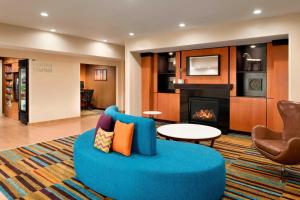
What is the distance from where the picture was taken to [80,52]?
699 centimetres

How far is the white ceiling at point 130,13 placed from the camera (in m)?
4.05

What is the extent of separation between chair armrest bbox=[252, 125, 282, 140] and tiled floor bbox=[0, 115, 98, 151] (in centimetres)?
431

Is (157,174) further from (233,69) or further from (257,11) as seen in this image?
(233,69)

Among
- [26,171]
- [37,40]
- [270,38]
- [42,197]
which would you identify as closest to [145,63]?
[37,40]

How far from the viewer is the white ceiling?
4055mm

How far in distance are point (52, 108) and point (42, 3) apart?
4.48m

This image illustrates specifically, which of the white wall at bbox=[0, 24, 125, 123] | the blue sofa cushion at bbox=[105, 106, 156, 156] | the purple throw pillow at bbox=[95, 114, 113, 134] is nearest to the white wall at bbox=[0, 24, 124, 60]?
the white wall at bbox=[0, 24, 125, 123]

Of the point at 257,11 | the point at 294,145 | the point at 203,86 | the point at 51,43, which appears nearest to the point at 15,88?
the point at 51,43

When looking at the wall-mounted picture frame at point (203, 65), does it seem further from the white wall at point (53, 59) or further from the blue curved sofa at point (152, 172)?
the blue curved sofa at point (152, 172)

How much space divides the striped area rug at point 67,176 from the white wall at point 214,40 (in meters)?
1.98

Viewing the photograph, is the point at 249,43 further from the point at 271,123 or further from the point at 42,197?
the point at 42,197

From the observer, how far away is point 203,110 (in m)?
6.64

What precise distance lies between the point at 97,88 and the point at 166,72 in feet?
16.5

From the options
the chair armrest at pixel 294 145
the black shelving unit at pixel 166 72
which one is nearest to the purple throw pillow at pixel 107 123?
the chair armrest at pixel 294 145
